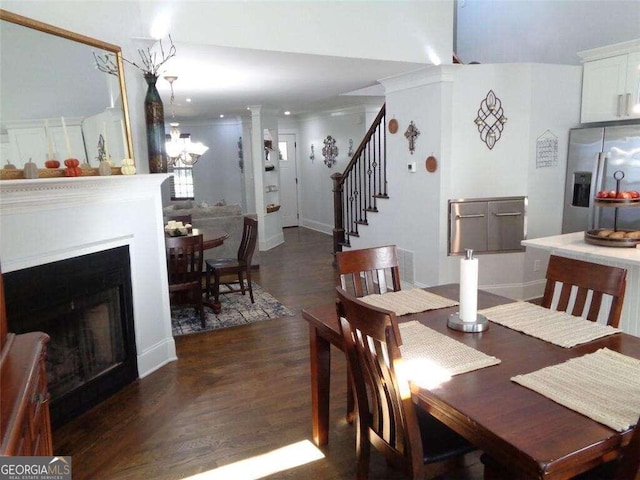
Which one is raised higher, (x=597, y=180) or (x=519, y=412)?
(x=597, y=180)

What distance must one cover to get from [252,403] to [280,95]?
4.65 m

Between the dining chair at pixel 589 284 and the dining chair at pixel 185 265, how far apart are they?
2.96 metres

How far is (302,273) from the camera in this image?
6488 mm

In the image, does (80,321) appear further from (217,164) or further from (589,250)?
(217,164)

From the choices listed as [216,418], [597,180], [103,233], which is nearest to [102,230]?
[103,233]

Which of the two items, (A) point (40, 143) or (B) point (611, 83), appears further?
(B) point (611, 83)

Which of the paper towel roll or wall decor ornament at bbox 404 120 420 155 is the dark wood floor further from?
wall decor ornament at bbox 404 120 420 155

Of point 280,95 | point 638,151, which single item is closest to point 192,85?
point 280,95

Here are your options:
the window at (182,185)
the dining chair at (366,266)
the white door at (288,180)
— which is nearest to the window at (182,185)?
the window at (182,185)

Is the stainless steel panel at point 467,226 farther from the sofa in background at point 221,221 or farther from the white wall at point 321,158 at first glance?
the white wall at point 321,158

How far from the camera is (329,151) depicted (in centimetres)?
938

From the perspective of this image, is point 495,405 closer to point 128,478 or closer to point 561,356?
point 561,356

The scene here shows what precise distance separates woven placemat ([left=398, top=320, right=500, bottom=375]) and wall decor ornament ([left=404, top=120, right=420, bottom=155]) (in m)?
3.34

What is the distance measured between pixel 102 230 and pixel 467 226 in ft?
11.2
